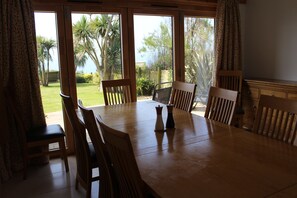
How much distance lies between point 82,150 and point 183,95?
1.25 meters

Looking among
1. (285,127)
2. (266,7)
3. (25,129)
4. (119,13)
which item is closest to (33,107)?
(25,129)

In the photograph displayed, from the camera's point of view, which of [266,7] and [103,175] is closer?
[103,175]

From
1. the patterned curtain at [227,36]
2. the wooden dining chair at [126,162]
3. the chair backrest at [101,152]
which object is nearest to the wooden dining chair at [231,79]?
the patterned curtain at [227,36]

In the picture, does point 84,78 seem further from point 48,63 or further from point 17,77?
point 17,77

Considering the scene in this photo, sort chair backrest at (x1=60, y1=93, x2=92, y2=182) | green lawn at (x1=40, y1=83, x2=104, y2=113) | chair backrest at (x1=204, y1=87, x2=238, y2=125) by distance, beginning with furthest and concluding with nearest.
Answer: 1. green lawn at (x1=40, y1=83, x2=104, y2=113)
2. chair backrest at (x1=204, y1=87, x2=238, y2=125)
3. chair backrest at (x1=60, y1=93, x2=92, y2=182)

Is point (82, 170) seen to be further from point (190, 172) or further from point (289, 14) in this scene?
point (289, 14)

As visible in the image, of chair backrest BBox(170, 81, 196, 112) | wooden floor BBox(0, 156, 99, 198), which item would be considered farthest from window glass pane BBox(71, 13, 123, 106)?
chair backrest BBox(170, 81, 196, 112)

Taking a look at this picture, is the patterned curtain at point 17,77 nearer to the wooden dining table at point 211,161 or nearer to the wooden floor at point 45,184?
the wooden floor at point 45,184

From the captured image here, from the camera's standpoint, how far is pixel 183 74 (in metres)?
4.54

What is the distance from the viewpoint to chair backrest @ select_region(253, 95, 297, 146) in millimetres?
1885

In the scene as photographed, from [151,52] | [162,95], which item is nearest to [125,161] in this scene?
[162,95]

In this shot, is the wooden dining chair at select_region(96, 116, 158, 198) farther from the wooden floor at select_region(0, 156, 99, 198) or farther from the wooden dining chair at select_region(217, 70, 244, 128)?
the wooden dining chair at select_region(217, 70, 244, 128)

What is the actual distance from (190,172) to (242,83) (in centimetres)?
343

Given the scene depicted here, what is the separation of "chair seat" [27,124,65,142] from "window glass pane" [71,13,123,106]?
2.30ft
